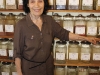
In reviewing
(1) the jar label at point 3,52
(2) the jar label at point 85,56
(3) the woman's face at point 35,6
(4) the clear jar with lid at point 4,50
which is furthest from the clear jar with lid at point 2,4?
(2) the jar label at point 85,56

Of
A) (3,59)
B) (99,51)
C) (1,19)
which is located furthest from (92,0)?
(3,59)

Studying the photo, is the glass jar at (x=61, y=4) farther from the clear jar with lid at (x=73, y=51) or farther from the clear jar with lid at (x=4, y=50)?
the clear jar with lid at (x=4, y=50)

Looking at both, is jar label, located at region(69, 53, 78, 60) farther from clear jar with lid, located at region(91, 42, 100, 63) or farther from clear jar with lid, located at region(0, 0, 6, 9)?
clear jar with lid, located at region(0, 0, 6, 9)

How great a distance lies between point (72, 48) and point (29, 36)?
68 cm

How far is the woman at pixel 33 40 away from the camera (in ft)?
3.90

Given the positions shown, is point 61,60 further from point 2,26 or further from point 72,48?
point 2,26

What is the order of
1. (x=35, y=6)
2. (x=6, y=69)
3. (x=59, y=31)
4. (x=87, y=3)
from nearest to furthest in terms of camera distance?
1. (x=35, y=6)
2. (x=59, y=31)
3. (x=87, y=3)
4. (x=6, y=69)

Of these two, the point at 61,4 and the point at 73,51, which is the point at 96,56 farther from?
the point at 61,4

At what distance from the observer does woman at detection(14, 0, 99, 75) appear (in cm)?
119

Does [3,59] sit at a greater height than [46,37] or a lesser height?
lesser

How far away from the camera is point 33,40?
3.96 feet

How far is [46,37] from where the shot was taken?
4.10ft

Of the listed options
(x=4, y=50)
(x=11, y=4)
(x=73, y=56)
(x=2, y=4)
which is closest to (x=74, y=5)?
(x=73, y=56)

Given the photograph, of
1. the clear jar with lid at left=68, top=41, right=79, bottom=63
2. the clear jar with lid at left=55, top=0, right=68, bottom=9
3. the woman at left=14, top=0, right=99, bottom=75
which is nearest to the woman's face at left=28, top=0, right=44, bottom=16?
the woman at left=14, top=0, right=99, bottom=75
